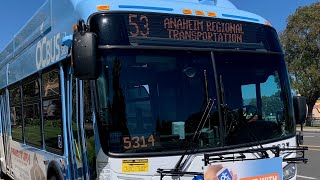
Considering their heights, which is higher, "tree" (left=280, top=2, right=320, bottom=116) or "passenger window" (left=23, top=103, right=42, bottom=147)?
"tree" (left=280, top=2, right=320, bottom=116)

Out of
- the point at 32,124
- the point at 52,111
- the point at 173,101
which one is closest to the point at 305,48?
the point at 32,124

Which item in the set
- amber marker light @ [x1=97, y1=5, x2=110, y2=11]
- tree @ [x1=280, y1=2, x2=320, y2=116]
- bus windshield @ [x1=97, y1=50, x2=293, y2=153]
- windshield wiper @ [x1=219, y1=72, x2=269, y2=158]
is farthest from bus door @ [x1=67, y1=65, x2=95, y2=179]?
tree @ [x1=280, y1=2, x2=320, y2=116]

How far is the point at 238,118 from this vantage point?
189 inches

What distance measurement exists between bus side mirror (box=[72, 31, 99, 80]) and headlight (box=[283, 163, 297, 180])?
2.32 m

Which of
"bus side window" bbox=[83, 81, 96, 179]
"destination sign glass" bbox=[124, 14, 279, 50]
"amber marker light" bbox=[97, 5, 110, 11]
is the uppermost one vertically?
"amber marker light" bbox=[97, 5, 110, 11]

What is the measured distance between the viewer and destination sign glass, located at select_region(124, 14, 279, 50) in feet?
15.5

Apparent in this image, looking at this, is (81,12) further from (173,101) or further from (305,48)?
(305,48)

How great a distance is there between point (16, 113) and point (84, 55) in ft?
18.3

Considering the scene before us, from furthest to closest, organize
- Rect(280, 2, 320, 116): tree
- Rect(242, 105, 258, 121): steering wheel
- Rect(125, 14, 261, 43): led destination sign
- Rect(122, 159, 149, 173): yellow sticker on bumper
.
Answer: Rect(280, 2, 320, 116): tree, Rect(242, 105, 258, 121): steering wheel, Rect(125, 14, 261, 43): led destination sign, Rect(122, 159, 149, 173): yellow sticker on bumper

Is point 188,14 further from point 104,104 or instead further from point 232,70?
point 104,104

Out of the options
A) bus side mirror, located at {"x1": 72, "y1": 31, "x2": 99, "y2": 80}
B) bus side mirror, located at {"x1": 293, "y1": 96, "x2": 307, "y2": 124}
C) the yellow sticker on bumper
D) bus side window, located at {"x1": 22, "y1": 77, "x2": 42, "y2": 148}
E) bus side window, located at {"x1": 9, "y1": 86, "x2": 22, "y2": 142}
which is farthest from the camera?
bus side window, located at {"x1": 9, "y1": 86, "x2": 22, "y2": 142}

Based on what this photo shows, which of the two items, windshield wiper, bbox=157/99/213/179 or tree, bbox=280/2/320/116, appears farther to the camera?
tree, bbox=280/2/320/116

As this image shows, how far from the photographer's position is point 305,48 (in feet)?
150

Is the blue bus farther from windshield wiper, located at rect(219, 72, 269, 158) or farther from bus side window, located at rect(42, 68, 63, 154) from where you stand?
bus side window, located at rect(42, 68, 63, 154)
